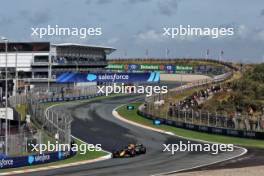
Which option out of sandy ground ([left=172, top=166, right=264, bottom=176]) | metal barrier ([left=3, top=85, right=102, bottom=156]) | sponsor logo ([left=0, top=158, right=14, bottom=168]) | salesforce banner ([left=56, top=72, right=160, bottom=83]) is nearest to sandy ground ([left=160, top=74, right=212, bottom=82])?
salesforce banner ([left=56, top=72, right=160, bottom=83])

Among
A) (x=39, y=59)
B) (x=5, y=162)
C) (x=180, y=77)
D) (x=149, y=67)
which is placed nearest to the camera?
(x=5, y=162)

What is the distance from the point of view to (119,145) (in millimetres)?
46781

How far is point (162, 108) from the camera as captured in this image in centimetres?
6475

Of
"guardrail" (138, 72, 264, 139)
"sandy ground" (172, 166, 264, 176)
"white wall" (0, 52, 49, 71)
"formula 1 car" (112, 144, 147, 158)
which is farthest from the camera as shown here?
"white wall" (0, 52, 49, 71)

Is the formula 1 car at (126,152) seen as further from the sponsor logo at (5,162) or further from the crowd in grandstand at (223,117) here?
the crowd in grandstand at (223,117)

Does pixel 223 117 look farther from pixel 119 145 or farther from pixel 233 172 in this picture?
pixel 233 172

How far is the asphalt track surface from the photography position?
3381 cm

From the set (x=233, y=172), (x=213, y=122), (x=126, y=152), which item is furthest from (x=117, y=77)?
(x=233, y=172)

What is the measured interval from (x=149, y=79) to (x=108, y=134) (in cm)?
3584

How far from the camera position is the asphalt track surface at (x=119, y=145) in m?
33.8

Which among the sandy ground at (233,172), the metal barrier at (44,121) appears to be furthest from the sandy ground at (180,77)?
the sandy ground at (233,172)

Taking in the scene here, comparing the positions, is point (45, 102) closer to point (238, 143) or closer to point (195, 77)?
point (238, 143)

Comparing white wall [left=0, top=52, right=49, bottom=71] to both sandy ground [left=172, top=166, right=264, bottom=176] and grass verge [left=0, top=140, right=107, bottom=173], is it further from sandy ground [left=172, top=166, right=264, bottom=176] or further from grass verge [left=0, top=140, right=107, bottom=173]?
sandy ground [left=172, top=166, right=264, bottom=176]

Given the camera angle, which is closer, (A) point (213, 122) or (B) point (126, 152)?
(B) point (126, 152)
